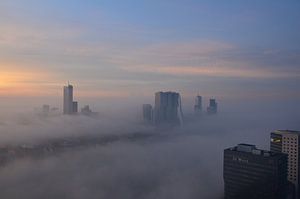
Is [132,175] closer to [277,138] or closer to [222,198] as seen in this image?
[222,198]

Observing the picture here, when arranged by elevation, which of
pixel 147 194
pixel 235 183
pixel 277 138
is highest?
pixel 277 138

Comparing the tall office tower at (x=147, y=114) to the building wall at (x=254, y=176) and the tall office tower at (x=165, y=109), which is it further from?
the building wall at (x=254, y=176)

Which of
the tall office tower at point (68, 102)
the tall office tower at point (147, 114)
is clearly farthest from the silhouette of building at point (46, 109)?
the tall office tower at point (147, 114)

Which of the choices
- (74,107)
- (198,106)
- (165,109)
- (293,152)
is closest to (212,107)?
(198,106)

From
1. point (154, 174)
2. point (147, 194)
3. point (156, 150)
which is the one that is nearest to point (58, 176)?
point (147, 194)

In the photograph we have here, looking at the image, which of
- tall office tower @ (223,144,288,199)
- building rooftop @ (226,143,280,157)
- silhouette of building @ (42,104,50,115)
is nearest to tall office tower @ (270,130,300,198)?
tall office tower @ (223,144,288,199)

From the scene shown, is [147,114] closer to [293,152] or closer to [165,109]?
[165,109]
